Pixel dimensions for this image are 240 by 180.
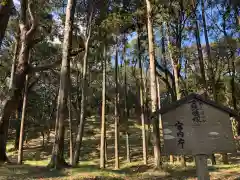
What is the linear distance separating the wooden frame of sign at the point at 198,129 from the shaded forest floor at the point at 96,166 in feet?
10.8

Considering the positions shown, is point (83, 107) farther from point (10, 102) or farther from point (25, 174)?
point (25, 174)

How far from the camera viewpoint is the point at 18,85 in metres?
10.8

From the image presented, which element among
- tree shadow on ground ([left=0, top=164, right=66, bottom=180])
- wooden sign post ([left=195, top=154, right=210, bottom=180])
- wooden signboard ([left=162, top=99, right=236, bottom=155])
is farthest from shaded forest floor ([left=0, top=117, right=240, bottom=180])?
wooden sign post ([left=195, top=154, right=210, bottom=180])

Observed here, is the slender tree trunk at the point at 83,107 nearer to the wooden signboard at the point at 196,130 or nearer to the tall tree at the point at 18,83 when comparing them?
the tall tree at the point at 18,83

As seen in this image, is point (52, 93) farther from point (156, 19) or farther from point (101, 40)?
point (156, 19)

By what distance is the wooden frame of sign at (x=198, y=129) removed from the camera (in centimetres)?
492

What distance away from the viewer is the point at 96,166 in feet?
51.3

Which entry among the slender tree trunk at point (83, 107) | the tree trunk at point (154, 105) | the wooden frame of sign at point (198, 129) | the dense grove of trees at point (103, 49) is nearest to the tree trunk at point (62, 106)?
the dense grove of trees at point (103, 49)

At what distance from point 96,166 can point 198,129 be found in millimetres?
11728

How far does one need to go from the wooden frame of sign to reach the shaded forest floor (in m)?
3.29

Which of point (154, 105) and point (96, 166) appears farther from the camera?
point (96, 166)

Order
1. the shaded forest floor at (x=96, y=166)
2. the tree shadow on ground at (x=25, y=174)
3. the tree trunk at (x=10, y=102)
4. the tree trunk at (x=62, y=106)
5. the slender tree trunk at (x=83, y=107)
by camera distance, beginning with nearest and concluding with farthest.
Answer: the tree shadow on ground at (x=25, y=174) → the shaded forest floor at (x=96, y=166) → the tree trunk at (x=62, y=106) → the tree trunk at (x=10, y=102) → the slender tree trunk at (x=83, y=107)

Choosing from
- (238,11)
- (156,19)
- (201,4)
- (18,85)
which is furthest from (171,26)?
(18,85)

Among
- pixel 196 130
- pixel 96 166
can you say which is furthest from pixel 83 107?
pixel 196 130
